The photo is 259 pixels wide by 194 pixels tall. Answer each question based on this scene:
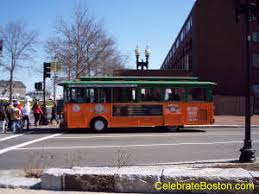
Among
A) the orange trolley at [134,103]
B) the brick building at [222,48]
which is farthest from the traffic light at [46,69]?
the brick building at [222,48]

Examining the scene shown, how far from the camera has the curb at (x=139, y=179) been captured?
6.93 m

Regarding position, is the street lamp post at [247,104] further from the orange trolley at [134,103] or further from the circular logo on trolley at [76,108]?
the circular logo on trolley at [76,108]

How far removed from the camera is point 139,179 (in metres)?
7.12

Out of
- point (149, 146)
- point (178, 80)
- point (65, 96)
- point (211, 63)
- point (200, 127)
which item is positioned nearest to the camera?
point (149, 146)

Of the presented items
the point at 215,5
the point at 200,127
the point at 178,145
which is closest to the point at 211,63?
the point at 215,5

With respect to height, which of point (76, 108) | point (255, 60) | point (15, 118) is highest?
point (255, 60)

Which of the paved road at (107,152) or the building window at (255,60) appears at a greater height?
the building window at (255,60)

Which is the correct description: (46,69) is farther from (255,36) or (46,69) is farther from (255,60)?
(255,36)

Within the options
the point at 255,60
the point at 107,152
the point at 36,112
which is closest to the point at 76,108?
the point at 36,112

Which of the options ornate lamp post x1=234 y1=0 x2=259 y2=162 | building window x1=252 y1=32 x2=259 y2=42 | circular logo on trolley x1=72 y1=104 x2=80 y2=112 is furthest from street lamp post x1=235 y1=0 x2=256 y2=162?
building window x1=252 y1=32 x2=259 y2=42

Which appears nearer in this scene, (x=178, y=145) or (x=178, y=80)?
(x=178, y=145)

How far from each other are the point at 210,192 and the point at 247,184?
63cm

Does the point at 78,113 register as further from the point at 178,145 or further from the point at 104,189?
the point at 104,189

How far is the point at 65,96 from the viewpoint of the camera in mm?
21578
